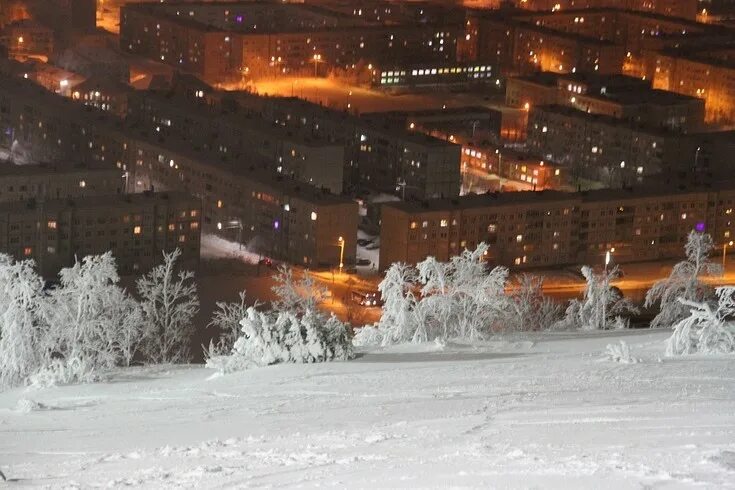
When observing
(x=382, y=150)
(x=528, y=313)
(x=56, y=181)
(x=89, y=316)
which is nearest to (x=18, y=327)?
(x=89, y=316)

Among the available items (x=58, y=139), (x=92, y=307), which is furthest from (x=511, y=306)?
(x=58, y=139)

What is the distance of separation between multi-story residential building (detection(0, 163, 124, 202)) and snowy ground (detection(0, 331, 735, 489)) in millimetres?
13976

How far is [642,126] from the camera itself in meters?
33.3

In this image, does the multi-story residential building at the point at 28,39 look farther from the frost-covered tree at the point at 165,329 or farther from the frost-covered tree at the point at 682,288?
the frost-covered tree at the point at 682,288

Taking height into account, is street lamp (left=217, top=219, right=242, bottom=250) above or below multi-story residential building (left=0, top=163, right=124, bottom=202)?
below

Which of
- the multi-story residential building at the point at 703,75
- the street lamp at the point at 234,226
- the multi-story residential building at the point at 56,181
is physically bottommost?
the street lamp at the point at 234,226

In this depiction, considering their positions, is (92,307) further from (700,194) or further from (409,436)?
(700,194)

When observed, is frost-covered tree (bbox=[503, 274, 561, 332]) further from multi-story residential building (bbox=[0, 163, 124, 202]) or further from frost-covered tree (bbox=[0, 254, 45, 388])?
multi-story residential building (bbox=[0, 163, 124, 202])

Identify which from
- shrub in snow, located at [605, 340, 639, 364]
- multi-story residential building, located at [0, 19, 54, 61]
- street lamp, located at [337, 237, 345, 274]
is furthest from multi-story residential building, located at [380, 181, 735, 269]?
multi-story residential building, located at [0, 19, 54, 61]

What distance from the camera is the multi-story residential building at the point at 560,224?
25.3 m

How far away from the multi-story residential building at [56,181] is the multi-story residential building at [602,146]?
32.2 ft

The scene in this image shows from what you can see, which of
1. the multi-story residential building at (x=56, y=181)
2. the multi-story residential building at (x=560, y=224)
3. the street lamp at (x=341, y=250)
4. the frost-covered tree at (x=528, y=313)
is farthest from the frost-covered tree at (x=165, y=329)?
the multi-story residential building at (x=56, y=181)

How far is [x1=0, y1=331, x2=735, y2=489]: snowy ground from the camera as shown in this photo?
8.30 metres

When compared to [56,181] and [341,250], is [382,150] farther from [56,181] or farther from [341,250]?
[56,181]
